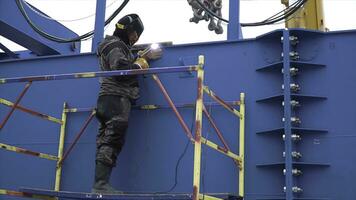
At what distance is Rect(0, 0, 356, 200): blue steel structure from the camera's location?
5.21m

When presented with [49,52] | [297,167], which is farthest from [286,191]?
[49,52]

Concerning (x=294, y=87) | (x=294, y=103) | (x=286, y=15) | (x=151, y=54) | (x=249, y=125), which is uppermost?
(x=286, y=15)

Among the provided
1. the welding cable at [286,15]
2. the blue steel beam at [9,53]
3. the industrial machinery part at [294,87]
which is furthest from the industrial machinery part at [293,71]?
the blue steel beam at [9,53]

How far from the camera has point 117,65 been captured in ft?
16.9

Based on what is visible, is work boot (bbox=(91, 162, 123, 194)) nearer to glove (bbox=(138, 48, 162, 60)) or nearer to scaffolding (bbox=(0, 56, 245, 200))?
scaffolding (bbox=(0, 56, 245, 200))

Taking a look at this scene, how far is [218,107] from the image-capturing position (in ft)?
18.5

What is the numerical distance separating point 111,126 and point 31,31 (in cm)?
316

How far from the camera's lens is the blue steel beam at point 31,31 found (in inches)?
285

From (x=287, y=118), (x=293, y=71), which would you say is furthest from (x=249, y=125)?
(x=293, y=71)

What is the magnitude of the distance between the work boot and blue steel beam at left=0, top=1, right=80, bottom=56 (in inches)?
121

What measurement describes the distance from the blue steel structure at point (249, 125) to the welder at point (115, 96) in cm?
44

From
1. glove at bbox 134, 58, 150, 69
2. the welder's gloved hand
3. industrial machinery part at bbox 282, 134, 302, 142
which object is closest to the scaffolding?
glove at bbox 134, 58, 150, 69

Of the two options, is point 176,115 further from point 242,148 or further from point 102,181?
point 102,181

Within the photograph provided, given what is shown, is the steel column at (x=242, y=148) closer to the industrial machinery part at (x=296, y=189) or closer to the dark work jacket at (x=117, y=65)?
the industrial machinery part at (x=296, y=189)
